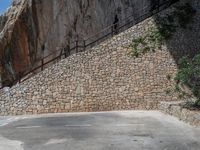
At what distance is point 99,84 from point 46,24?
11763 millimetres

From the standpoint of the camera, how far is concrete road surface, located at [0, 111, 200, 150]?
9539 mm

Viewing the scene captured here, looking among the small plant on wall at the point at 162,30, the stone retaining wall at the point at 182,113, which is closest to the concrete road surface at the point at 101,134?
the stone retaining wall at the point at 182,113

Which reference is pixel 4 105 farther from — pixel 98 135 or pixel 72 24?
pixel 72 24

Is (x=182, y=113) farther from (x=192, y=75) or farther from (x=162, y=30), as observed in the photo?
(x=162, y=30)

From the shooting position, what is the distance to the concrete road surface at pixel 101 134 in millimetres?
9539

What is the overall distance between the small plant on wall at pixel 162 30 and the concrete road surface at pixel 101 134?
5093mm

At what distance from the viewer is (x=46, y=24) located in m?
29.1

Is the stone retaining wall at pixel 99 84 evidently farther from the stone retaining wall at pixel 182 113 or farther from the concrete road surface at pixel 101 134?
the concrete road surface at pixel 101 134

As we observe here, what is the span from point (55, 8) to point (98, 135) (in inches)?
733

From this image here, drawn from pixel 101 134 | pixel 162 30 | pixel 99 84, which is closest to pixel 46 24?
pixel 162 30

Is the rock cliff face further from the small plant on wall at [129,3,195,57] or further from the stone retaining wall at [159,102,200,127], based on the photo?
the stone retaining wall at [159,102,200,127]

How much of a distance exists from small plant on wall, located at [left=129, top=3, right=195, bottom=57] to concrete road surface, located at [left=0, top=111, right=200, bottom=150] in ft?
16.7

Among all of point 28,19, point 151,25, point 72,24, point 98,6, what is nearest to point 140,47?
point 151,25

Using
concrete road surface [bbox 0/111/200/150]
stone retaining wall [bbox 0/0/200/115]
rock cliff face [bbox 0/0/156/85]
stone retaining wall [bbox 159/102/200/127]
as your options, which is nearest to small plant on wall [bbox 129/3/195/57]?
A: stone retaining wall [bbox 0/0/200/115]
